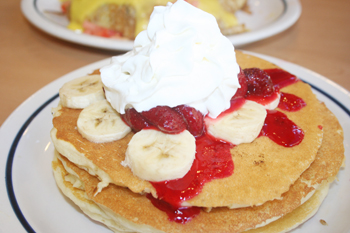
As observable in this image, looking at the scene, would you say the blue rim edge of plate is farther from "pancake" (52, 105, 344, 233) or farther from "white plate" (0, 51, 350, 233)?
"pancake" (52, 105, 344, 233)

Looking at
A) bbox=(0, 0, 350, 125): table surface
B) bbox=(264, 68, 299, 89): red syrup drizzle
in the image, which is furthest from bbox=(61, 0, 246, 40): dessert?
bbox=(264, 68, 299, 89): red syrup drizzle

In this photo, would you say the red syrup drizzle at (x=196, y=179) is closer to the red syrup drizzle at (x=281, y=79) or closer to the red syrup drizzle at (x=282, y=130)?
the red syrup drizzle at (x=282, y=130)

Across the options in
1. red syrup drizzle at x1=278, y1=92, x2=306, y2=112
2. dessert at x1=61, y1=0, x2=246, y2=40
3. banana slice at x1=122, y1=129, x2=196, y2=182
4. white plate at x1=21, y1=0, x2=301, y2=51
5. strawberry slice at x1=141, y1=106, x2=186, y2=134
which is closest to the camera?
banana slice at x1=122, y1=129, x2=196, y2=182

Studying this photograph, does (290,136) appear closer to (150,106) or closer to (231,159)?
(231,159)

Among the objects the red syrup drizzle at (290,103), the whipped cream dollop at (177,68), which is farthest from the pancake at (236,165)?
the whipped cream dollop at (177,68)

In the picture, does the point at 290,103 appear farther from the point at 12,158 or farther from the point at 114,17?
the point at 114,17

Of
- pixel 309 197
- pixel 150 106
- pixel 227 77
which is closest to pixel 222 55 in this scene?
pixel 227 77
